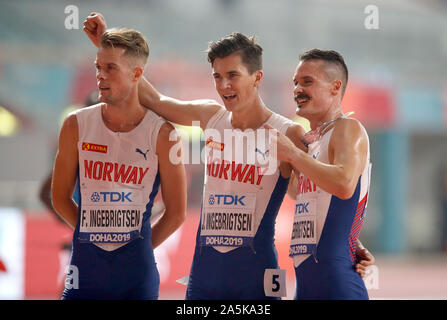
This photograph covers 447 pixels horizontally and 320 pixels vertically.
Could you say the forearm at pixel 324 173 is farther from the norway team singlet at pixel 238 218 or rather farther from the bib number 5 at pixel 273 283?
the bib number 5 at pixel 273 283

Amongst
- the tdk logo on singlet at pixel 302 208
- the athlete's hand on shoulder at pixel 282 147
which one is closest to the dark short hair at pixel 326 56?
the athlete's hand on shoulder at pixel 282 147

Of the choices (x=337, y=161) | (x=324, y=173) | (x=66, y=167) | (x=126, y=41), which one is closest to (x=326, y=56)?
(x=337, y=161)

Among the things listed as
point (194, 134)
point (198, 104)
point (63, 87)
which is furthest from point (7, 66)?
point (198, 104)

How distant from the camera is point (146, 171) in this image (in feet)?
11.4

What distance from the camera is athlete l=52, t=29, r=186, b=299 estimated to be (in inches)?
132

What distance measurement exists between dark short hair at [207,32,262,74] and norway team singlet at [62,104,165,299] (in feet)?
1.65

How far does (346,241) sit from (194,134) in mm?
9492

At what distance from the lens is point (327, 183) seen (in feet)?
9.62

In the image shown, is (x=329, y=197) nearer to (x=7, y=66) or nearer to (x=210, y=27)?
(x=7, y=66)

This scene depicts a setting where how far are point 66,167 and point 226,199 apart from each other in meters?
0.88

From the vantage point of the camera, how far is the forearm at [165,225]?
11.7 ft

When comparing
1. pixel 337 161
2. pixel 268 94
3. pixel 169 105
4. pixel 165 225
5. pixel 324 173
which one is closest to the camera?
pixel 324 173

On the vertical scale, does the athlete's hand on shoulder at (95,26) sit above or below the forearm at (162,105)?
above

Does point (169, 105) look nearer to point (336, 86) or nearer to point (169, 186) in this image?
point (169, 186)
